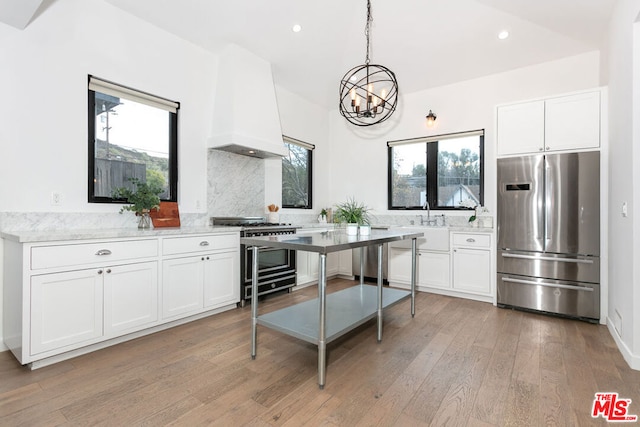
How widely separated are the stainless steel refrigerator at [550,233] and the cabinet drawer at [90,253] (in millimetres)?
3688

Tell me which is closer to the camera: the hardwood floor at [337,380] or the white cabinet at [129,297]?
the hardwood floor at [337,380]

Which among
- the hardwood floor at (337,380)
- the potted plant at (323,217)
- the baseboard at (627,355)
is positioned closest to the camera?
the hardwood floor at (337,380)

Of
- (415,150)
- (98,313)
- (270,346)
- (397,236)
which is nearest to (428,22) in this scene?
(415,150)

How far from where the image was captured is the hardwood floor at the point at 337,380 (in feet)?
5.45

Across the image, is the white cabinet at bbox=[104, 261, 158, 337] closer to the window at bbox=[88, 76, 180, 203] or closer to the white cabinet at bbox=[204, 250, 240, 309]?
the white cabinet at bbox=[204, 250, 240, 309]

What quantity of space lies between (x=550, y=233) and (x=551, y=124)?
1167mm

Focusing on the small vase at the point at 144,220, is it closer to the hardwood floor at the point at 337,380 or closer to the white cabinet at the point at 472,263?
the hardwood floor at the point at 337,380

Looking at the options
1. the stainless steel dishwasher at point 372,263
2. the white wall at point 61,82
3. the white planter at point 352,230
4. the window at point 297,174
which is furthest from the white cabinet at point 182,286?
the stainless steel dishwasher at point 372,263

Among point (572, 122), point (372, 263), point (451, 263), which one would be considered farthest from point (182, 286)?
point (572, 122)

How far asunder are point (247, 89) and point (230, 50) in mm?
488

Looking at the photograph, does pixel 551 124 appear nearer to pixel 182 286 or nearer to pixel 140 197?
pixel 182 286

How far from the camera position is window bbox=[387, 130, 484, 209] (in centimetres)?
448

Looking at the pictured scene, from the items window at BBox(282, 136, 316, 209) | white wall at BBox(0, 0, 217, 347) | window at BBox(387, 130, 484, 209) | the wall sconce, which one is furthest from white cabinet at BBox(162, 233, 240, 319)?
the wall sconce

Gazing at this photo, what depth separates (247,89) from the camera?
3848 millimetres
